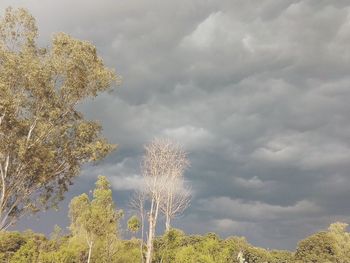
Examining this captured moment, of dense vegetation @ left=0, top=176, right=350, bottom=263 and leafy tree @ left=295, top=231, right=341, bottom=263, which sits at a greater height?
leafy tree @ left=295, top=231, right=341, bottom=263

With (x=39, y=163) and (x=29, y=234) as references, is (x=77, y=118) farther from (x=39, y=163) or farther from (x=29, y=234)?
(x=29, y=234)

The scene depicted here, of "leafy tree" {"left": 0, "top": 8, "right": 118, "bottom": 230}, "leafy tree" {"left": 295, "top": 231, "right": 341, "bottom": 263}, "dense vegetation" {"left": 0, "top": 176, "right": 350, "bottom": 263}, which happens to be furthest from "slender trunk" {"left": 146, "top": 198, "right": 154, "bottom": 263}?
"leafy tree" {"left": 295, "top": 231, "right": 341, "bottom": 263}

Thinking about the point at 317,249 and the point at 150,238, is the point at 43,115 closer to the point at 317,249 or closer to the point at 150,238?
the point at 150,238

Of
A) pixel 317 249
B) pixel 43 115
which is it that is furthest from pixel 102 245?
pixel 317 249

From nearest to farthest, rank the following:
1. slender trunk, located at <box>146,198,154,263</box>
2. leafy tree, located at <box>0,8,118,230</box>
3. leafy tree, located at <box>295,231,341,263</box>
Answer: leafy tree, located at <box>0,8,118,230</box> < slender trunk, located at <box>146,198,154,263</box> < leafy tree, located at <box>295,231,341,263</box>

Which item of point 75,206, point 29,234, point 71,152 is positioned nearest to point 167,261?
point 75,206

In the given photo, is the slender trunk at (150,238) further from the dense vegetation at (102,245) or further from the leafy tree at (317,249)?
the leafy tree at (317,249)

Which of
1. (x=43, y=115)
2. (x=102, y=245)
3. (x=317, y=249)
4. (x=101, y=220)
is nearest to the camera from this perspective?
(x=43, y=115)

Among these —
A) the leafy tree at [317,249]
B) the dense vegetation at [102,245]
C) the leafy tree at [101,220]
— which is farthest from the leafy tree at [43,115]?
the leafy tree at [317,249]

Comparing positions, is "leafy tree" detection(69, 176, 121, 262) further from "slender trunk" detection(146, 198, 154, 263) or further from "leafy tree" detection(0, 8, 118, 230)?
"leafy tree" detection(0, 8, 118, 230)

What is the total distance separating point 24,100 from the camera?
2636 cm

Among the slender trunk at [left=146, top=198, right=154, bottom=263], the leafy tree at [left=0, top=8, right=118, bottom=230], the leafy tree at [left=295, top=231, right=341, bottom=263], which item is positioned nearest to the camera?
the leafy tree at [left=0, top=8, right=118, bottom=230]

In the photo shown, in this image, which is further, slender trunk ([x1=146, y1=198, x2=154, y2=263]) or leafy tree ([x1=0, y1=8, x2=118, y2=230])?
slender trunk ([x1=146, y1=198, x2=154, y2=263])

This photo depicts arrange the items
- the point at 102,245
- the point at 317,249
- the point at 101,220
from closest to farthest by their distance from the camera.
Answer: the point at 101,220 < the point at 102,245 < the point at 317,249
